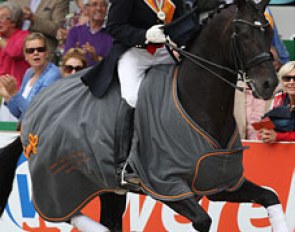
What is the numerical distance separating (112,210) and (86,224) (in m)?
0.47

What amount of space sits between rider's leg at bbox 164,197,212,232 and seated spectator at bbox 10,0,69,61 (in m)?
4.51

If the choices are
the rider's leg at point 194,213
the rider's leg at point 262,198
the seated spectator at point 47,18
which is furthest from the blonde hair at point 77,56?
the rider's leg at point 194,213

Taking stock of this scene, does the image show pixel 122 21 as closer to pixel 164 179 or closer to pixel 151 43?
pixel 151 43

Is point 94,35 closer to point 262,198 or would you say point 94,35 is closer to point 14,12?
point 14,12

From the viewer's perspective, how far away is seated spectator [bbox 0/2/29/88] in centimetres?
1034

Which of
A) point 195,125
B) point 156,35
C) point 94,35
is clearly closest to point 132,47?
point 156,35

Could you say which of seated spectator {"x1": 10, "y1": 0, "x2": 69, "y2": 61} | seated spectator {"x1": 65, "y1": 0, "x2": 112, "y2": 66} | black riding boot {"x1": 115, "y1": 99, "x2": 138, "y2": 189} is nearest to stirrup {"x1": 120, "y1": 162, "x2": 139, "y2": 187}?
black riding boot {"x1": 115, "y1": 99, "x2": 138, "y2": 189}

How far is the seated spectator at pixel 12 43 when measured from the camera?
33.9 ft

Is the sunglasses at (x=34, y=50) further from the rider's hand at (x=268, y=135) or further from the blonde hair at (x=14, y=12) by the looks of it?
the rider's hand at (x=268, y=135)

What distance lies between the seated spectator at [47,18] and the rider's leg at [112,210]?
336cm

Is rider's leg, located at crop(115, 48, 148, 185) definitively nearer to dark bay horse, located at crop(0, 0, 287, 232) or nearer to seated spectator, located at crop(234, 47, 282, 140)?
dark bay horse, located at crop(0, 0, 287, 232)

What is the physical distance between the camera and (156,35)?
6.58 metres

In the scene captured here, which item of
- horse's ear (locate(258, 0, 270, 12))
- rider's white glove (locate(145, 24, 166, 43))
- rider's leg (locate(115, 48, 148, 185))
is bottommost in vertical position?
rider's leg (locate(115, 48, 148, 185))

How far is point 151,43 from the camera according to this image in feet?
22.2
